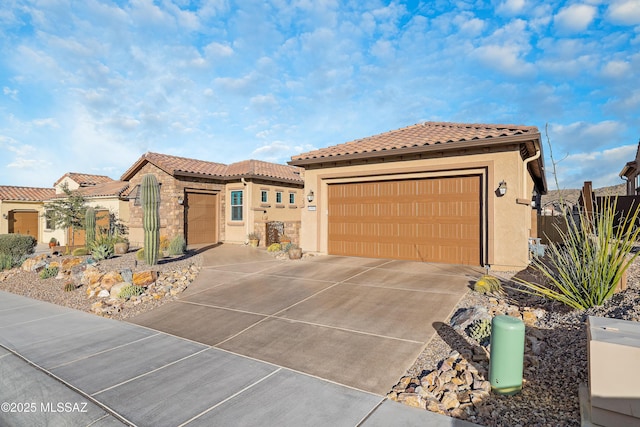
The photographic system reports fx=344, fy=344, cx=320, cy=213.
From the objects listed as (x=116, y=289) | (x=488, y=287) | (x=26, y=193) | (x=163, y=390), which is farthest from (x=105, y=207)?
(x=488, y=287)

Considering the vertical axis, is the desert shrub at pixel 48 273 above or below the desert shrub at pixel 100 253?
below

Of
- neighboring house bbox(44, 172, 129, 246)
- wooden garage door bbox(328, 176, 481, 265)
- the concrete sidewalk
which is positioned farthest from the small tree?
the concrete sidewalk

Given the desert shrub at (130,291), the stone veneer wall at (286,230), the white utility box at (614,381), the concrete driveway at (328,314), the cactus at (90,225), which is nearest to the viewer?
the white utility box at (614,381)

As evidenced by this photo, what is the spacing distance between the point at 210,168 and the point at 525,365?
61.9ft

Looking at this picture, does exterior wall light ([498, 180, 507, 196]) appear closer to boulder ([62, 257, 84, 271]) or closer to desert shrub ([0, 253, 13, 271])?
boulder ([62, 257, 84, 271])

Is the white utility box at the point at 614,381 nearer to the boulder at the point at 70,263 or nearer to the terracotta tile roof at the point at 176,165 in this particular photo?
the boulder at the point at 70,263

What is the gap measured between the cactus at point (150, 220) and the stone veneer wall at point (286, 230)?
6.61 metres

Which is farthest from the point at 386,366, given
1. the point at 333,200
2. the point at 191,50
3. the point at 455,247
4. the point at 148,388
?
the point at 191,50

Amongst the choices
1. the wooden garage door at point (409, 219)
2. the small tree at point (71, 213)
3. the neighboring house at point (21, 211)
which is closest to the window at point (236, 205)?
the wooden garage door at point (409, 219)

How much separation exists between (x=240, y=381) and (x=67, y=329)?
4483mm

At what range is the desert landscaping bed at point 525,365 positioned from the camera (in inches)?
136

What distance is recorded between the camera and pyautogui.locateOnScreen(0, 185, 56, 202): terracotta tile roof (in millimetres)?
27047

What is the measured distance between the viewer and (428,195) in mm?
10766

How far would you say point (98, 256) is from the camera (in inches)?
509
